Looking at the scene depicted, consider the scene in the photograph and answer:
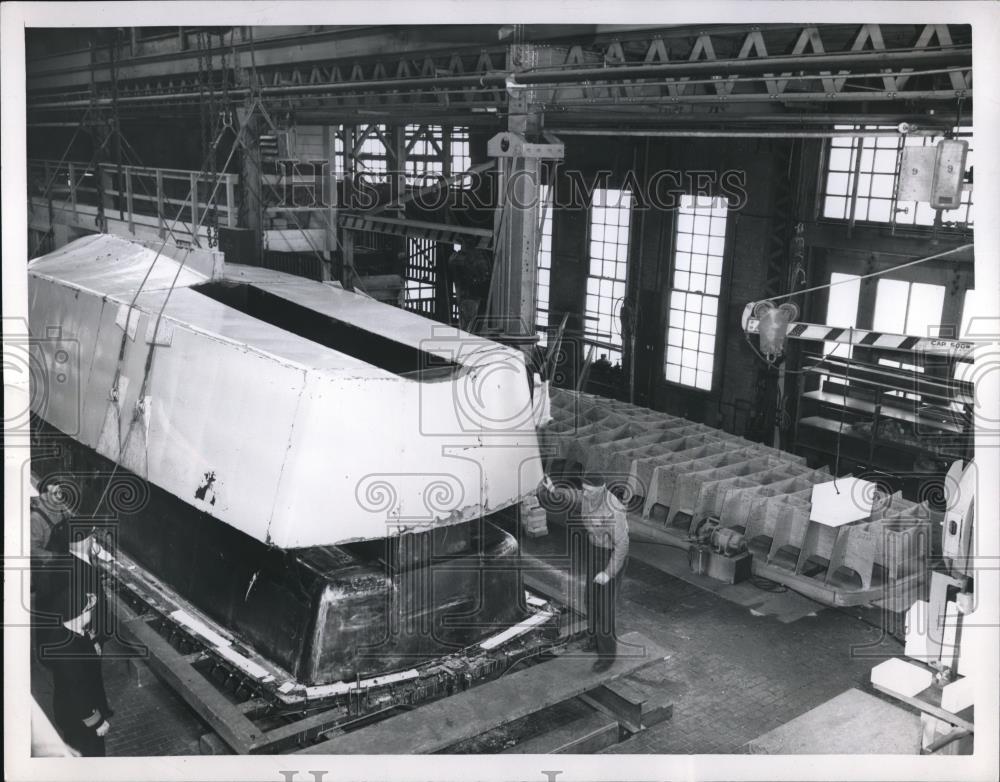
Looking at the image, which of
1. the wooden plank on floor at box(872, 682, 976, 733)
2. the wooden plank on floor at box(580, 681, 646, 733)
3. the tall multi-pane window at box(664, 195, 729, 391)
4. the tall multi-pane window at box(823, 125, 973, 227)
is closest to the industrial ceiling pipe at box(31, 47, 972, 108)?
the wooden plank on floor at box(872, 682, 976, 733)

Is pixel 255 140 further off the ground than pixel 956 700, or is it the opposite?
pixel 255 140

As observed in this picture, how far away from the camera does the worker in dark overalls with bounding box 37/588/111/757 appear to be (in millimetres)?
4672

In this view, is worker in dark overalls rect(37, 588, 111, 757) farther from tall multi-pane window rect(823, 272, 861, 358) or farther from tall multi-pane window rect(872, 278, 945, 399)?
tall multi-pane window rect(823, 272, 861, 358)

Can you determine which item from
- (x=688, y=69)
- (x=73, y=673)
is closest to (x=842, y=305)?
(x=688, y=69)

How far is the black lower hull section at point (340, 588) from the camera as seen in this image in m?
4.74

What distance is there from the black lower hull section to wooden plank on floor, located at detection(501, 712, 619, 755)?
0.66 metres

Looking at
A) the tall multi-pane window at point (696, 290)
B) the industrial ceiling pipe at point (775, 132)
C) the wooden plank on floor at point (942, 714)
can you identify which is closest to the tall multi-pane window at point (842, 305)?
the tall multi-pane window at point (696, 290)

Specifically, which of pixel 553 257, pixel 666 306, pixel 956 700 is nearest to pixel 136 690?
pixel 956 700

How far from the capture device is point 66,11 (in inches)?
172

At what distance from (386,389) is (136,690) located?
2.36 meters

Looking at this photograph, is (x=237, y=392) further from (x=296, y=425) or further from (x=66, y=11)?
(x=66, y=11)

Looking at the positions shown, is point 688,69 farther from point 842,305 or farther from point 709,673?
point 842,305

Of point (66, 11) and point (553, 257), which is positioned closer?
point (66, 11)

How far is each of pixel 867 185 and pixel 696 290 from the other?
2452 millimetres
